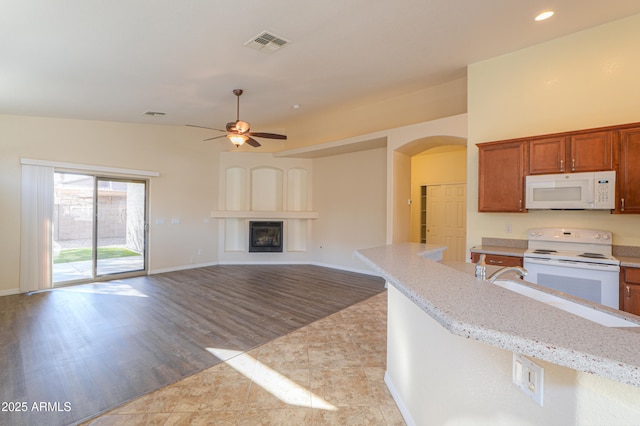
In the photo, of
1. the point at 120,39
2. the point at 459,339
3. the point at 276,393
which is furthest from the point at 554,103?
the point at 120,39

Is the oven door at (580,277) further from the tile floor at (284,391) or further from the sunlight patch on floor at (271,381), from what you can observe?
the sunlight patch on floor at (271,381)

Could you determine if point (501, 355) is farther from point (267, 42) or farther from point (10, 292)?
point (10, 292)

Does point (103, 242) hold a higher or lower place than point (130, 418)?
higher

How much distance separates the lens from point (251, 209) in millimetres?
7348

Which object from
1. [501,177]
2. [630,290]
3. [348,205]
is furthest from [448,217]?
[630,290]

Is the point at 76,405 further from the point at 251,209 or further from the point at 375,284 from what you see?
the point at 251,209

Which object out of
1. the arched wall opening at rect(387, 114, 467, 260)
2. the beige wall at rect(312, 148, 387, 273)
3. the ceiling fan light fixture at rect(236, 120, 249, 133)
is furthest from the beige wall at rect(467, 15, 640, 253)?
the ceiling fan light fixture at rect(236, 120, 249, 133)

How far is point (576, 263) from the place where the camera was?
2867 millimetres

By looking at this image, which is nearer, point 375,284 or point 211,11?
point 211,11

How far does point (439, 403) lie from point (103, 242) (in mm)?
6476

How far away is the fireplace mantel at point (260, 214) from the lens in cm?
701

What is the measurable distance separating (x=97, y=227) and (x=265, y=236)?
11.3ft

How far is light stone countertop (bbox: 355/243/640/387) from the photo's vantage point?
575mm

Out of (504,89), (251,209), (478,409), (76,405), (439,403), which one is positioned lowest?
(76,405)
